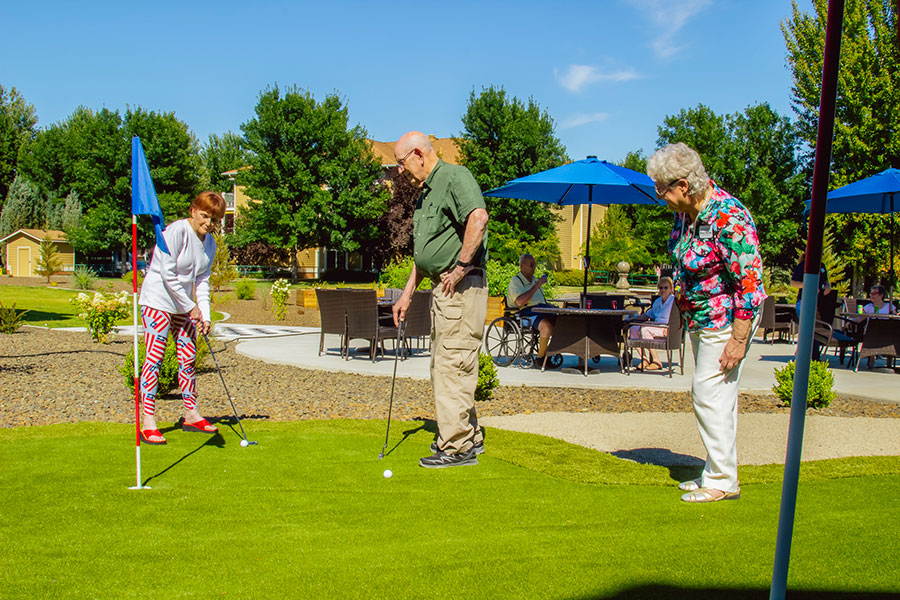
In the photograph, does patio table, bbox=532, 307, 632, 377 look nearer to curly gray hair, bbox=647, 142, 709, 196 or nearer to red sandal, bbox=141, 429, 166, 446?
red sandal, bbox=141, 429, 166, 446

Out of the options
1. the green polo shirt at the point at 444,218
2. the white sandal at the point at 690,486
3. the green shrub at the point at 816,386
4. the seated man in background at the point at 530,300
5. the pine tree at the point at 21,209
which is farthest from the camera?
the pine tree at the point at 21,209

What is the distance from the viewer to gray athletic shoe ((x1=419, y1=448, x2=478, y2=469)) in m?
4.52

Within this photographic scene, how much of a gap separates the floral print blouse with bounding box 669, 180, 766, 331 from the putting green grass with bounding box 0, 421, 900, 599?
977mm

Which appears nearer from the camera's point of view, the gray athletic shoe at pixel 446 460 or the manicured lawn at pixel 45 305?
the gray athletic shoe at pixel 446 460

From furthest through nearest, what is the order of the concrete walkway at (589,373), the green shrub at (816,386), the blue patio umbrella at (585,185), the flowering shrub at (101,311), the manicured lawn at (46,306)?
1. the manicured lawn at (46,306)
2. the flowering shrub at (101,311)
3. the blue patio umbrella at (585,185)
4. the concrete walkway at (589,373)
5. the green shrub at (816,386)

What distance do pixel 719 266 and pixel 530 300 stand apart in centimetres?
604

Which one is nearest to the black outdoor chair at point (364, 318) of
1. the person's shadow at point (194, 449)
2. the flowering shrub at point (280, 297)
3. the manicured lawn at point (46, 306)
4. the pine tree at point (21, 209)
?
the manicured lawn at point (46, 306)

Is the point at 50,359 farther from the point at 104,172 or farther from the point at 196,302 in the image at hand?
the point at 104,172

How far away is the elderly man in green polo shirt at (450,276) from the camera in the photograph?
436 cm

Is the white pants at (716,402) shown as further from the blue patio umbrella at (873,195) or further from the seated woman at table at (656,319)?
the blue patio umbrella at (873,195)

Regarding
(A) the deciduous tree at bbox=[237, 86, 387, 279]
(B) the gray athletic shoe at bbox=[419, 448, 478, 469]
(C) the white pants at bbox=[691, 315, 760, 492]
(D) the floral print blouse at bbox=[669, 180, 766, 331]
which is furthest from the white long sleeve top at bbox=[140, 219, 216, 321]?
(A) the deciduous tree at bbox=[237, 86, 387, 279]

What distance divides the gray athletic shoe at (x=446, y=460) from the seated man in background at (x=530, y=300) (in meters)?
4.82

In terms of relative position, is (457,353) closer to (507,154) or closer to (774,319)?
(774,319)

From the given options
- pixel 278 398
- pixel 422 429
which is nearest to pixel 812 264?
pixel 422 429
